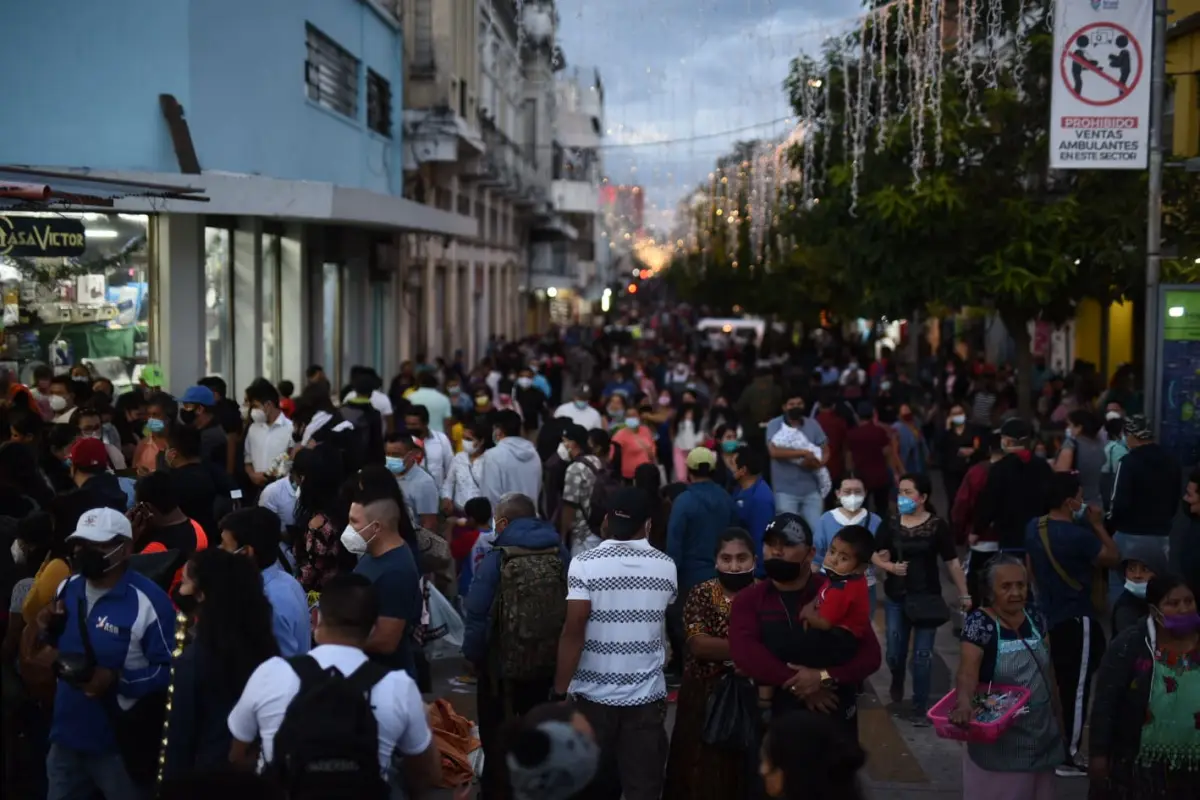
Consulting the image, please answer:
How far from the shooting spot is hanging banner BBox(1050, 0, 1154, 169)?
551 inches

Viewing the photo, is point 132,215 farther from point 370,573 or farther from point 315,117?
point 370,573

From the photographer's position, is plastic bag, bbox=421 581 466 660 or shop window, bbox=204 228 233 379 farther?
shop window, bbox=204 228 233 379

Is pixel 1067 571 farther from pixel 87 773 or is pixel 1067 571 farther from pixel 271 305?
pixel 271 305

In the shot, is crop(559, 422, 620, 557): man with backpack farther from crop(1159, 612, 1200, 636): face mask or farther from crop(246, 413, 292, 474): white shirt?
crop(1159, 612, 1200, 636): face mask

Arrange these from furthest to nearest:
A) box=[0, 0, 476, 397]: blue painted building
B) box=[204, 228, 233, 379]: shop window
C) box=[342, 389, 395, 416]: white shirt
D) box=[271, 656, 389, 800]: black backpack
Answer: box=[204, 228, 233, 379]: shop window, box=[0, 0, 476, 397]: blue painted building, box=[342, 389, 395, 416]: white shirt, box=[271, 656, 389, 800]: black backpack

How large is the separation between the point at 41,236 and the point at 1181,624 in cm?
1132

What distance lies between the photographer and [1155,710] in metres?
6.05

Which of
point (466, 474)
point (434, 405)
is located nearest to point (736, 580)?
point (466, 474)

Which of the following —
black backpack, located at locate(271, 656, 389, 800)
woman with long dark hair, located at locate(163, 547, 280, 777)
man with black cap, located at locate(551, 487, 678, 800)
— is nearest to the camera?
black backpack, located at locate(271, 656, 389, 800)

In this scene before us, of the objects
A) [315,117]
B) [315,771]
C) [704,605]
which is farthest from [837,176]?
[315,771]

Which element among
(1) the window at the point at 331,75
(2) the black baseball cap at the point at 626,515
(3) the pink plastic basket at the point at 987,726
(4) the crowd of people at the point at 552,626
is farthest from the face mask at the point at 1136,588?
(1) the window at the point at 331,75

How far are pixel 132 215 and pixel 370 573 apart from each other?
38.4 ft

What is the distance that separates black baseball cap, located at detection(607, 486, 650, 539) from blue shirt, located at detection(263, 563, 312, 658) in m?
1.41

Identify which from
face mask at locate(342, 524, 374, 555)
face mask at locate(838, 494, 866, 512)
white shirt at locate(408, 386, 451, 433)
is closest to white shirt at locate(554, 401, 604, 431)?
white shirt at locate(408, 386, 451, 433)
